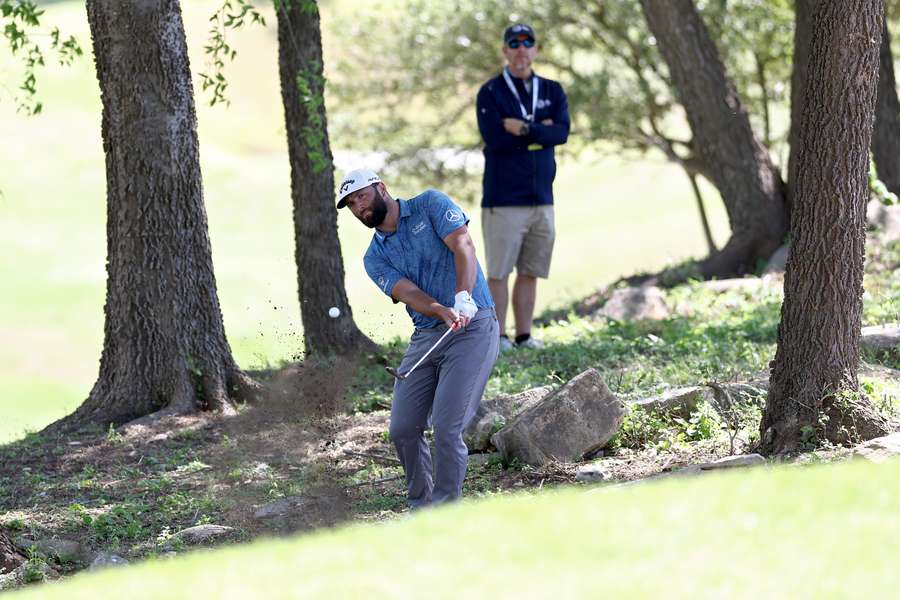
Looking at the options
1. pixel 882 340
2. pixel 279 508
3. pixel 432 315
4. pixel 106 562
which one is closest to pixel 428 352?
pixel 432 315

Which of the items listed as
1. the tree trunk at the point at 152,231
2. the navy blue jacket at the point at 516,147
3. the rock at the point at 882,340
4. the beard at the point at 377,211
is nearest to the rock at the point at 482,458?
the beard at the point at 377,211

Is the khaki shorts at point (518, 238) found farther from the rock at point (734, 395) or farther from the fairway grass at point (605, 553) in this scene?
the fairway grass at point (605, 553)

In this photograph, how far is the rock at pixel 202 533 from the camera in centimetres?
697

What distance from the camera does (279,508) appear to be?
7559 mm

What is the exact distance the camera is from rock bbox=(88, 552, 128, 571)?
649 centimetres

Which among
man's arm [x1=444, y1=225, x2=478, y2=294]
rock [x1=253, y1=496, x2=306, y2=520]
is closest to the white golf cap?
man's arm [x1=444, y1=225, x2=478, y2=294]

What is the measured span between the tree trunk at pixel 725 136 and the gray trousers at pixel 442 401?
26.6ft

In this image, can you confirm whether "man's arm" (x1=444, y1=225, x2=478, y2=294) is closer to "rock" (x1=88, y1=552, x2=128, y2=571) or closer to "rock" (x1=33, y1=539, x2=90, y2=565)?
"rock" (x1=88, y1=552, x2=128, y2=571)

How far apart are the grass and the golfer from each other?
752 centimetres

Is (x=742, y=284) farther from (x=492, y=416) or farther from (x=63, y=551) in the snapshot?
(x=63, y=551)

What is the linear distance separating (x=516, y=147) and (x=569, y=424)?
373cm

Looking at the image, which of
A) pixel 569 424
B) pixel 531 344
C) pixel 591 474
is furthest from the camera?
pixel 531 344

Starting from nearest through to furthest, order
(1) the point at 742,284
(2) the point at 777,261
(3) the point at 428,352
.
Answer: (3) the point at 428,352
(1) the point at 742,284
(2) the point at 777,261

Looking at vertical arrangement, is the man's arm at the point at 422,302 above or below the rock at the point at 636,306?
above
